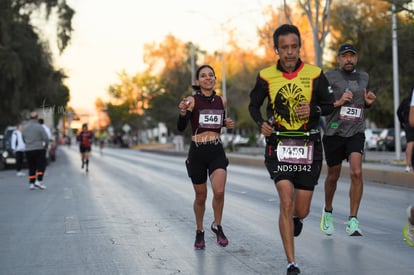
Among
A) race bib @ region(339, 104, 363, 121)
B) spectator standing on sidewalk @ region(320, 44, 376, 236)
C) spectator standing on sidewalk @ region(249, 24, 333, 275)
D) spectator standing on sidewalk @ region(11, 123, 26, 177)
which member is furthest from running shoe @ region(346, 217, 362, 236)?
spectator standing on sidewalk @ region(11, 123, 26, 177)

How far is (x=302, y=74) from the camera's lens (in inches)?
246

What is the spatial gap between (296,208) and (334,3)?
3728 centimetres

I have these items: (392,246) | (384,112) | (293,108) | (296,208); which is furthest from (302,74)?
(384,112)

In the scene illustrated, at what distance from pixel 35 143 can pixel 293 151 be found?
11.8 m

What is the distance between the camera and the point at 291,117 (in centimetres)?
623

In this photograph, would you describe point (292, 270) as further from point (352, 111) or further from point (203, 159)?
point (352, 111)

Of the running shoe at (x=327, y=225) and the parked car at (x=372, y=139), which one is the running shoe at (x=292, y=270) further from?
the parked car at (x=372, y=139)

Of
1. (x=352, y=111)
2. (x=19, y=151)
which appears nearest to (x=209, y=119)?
(x=352, y=111)

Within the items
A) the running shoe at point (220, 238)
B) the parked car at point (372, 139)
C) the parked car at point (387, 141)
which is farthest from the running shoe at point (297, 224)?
the parked car at point (372, 139)

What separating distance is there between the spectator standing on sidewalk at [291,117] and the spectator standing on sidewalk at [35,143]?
37.5ft

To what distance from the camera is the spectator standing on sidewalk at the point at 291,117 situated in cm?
620

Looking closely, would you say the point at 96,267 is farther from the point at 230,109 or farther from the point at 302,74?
the point at 230,109

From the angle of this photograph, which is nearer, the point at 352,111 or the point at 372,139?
the point at 352,111

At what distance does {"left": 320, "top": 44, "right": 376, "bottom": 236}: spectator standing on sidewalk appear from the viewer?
27.4 feet
